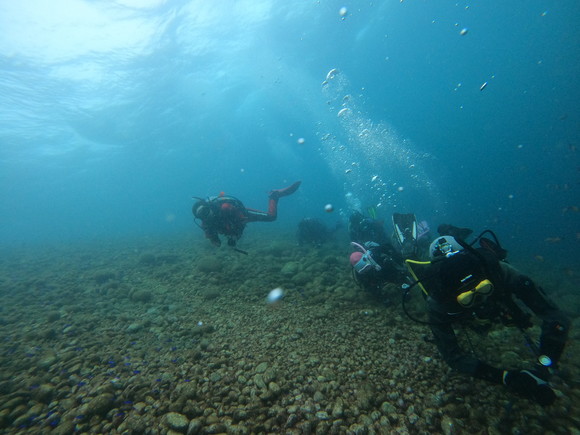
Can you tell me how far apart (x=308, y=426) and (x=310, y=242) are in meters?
11.8

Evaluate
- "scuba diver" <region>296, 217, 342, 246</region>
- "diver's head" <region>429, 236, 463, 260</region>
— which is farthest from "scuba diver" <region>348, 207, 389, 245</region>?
"diver's head" <region>429, 236, 463, 260</region>

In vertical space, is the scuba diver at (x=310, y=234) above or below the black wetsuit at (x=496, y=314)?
above

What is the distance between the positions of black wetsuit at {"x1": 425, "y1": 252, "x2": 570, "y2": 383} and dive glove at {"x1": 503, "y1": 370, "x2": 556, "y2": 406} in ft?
0.41

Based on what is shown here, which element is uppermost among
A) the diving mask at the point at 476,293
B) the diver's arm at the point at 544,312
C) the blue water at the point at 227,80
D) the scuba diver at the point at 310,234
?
the blue water at the point at 227,80

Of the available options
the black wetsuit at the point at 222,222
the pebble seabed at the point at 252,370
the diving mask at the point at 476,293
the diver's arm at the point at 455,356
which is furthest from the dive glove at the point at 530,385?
the black wetsuit at the point at 222,222

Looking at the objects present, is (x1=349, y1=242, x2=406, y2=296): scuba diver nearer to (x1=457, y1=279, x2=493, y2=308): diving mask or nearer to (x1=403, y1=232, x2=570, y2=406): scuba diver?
(x1=403, y1=232, x2=570, y2=406): scuba diver

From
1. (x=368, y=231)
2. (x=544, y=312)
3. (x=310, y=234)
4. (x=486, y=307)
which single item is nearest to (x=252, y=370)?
(x=486, y=307)

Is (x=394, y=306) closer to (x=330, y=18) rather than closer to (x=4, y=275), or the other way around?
(x=4, y=275)

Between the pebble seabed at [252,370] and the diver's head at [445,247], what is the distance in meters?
1.44

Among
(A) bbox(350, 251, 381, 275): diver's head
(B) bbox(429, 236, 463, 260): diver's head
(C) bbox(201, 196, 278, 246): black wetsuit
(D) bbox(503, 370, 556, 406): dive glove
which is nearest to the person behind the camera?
(D) bbox(503, 370, 556, 406): dive glove

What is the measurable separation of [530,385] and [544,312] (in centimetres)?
102

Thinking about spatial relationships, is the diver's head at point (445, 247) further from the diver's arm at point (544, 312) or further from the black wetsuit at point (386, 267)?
the black wetsuit at point (386, 267)

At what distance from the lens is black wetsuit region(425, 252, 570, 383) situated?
9.71 ft

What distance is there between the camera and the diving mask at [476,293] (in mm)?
2707
